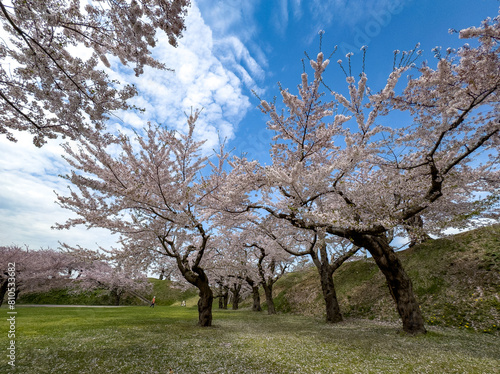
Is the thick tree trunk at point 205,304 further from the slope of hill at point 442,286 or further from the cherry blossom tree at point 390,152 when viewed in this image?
the slope of hill at point 442,286

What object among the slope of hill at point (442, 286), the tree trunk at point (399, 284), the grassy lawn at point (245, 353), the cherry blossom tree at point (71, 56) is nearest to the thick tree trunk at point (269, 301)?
the slope of hill at point (442, 286)

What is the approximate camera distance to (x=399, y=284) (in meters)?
11.0

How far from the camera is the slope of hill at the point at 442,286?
13531 mm

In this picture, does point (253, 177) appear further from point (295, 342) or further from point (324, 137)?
point (295, 342)

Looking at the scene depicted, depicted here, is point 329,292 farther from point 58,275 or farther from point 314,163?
point 58,275

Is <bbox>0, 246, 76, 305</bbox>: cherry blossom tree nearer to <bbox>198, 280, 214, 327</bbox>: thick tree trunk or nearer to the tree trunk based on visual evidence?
Result: <bbox>198, 280, 214, 327</bbox>: thick tree trunk

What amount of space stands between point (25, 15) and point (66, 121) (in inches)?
87.6

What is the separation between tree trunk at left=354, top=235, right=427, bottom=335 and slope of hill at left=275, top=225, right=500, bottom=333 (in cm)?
499

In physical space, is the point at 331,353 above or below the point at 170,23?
below

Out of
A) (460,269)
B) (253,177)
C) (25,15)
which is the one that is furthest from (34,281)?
(460,269)

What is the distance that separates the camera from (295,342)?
943cm

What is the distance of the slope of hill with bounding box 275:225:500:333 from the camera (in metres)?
13.5

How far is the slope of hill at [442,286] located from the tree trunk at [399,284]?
16.4ft

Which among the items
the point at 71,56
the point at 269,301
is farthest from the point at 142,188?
the point at 269,301
